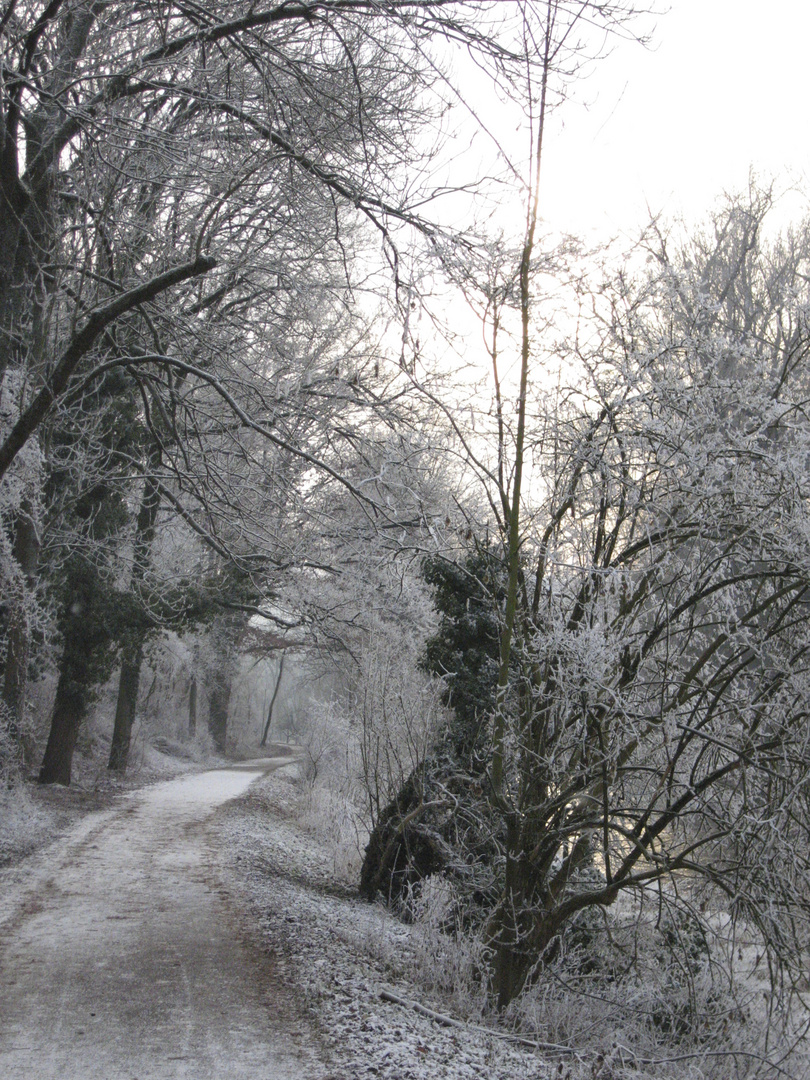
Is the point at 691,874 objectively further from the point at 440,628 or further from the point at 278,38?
the point at 278,38

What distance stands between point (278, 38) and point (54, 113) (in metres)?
2.00

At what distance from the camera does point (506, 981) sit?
6.04 m

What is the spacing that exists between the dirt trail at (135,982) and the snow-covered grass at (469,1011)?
33 cm

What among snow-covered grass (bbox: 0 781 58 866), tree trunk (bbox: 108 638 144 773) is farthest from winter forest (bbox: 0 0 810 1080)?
tree trunk (bbox: 108 638 144 773)

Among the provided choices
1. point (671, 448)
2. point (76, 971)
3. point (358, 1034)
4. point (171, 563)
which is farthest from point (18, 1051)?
point (171, 563)

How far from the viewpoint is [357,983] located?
6160 mm

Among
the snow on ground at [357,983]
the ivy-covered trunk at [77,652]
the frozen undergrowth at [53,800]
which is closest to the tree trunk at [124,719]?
the frozen undergrowth at [53,800]

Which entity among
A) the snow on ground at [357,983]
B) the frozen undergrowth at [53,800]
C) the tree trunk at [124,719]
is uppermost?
the tree trunk at [124,719]

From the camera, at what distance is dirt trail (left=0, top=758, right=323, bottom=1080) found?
15.3ft

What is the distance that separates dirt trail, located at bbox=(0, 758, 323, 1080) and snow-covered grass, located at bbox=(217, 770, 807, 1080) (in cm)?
33

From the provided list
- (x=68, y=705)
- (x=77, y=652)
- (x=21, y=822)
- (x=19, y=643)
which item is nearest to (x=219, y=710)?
(x=68, y=705)

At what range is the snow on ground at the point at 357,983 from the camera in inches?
190

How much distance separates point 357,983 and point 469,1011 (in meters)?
0.80

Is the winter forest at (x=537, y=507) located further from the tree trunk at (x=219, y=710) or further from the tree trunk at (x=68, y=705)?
the tree trunk at (x=219, y=710)
